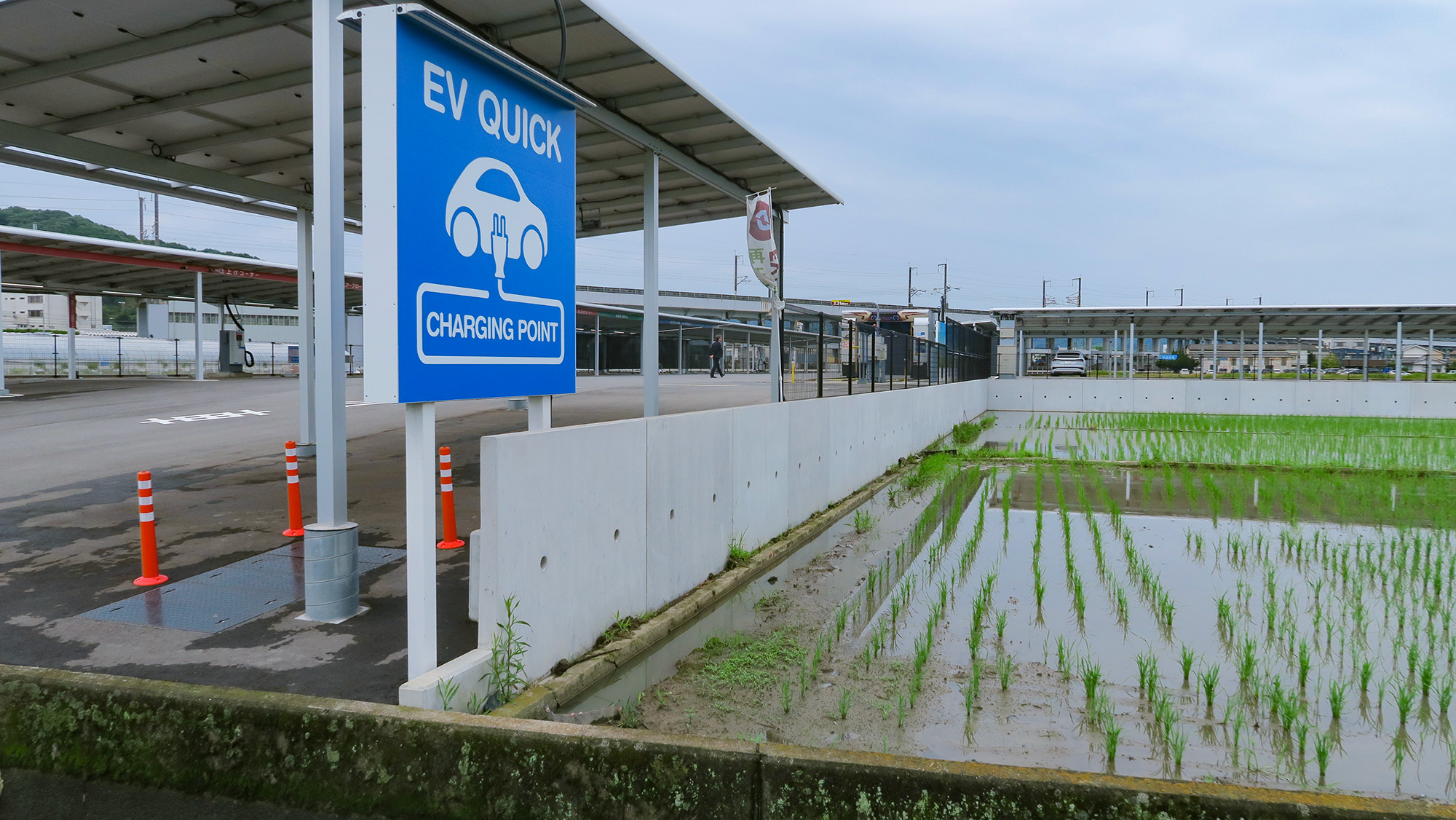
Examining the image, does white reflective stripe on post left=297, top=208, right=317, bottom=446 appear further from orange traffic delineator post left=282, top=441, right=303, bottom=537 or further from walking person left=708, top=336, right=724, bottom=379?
walking person left=708, top=336, right=724, bottom=379

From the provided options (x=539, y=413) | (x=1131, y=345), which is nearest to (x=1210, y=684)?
(x=539, y=413)

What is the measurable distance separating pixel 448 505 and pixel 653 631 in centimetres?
302

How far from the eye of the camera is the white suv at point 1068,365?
4431cm

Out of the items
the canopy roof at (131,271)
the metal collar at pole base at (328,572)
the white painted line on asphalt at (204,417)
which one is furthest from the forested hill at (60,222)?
the metal collar at pole base at (328,572)

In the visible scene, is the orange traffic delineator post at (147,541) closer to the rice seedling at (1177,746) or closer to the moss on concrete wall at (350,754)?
the moss on concrete wall at (350,754)

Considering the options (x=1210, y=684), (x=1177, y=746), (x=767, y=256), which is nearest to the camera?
(x=1177, y=746)

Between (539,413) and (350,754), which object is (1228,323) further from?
(350,754)

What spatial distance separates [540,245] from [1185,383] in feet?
101

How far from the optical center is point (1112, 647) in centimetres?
574

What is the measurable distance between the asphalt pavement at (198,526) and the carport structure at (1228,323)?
20800 millimetres

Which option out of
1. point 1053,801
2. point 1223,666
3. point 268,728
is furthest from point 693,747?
point 1223,666

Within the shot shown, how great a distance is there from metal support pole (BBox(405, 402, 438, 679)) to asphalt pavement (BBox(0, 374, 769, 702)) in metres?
0.32

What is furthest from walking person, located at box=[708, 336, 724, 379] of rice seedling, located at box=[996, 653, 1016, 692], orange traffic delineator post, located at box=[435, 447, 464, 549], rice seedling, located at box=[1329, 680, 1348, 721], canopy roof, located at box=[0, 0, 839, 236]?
rice seedling, located at box=[1329, 680, 1348, 721]

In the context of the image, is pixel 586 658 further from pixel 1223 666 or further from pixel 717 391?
pixel 717 391
